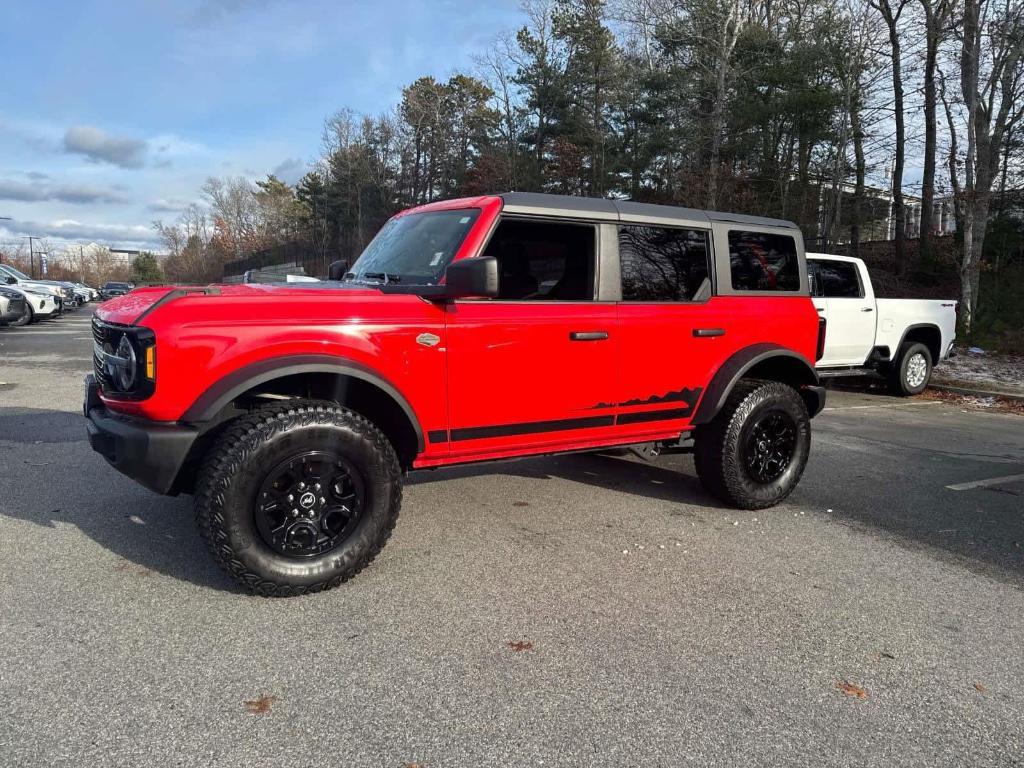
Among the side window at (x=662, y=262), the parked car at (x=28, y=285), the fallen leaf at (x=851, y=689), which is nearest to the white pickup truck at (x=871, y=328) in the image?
the side window at (x=662, y=262)

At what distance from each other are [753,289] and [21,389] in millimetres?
9090

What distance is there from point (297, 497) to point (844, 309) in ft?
27.9

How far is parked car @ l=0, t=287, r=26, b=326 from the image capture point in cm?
1814

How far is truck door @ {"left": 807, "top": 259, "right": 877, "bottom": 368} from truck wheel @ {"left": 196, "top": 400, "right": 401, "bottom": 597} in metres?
7.69

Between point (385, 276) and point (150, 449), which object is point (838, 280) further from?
point (150, 449)

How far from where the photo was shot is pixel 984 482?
18.9 feet

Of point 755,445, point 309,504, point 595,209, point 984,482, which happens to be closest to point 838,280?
point 984,482

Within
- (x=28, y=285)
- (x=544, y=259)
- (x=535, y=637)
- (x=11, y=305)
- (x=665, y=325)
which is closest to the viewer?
(x=535, y=637)

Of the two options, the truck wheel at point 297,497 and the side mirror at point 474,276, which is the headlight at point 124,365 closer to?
the truck wheel at point 297,497

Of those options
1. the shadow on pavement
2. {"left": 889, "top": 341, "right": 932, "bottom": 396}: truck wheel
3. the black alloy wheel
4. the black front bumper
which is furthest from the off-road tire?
{"left": 889, "top": 341, "right": 932, "bottom": 396}: truck wheel

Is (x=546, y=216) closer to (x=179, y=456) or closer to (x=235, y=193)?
(x=179, y=456)

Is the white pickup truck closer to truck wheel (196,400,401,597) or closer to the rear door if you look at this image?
the rear door

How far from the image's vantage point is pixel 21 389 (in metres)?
8.99

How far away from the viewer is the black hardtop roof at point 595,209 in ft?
12.9
